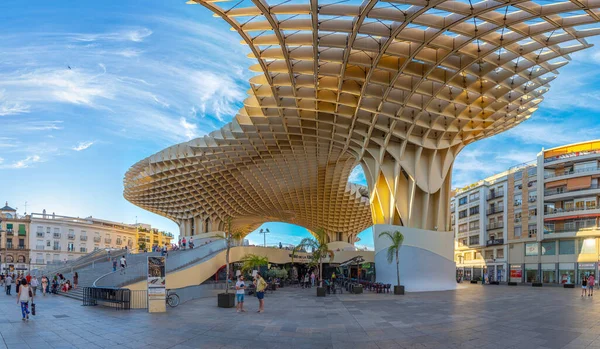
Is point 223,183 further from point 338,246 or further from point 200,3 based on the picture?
point 200,3

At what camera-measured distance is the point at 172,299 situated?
70.5 feet

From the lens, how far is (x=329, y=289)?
3150cm

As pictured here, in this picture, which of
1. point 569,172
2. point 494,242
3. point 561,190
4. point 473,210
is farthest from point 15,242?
point 569,172

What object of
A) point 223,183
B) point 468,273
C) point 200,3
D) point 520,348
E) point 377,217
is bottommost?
point 468,273

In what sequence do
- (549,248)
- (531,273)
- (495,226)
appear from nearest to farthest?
1. (549,248)
2. (531,273)
3. (495,226)

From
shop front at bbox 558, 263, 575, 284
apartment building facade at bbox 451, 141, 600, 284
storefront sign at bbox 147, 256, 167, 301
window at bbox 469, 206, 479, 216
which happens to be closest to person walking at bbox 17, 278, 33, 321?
storefront sign at bbox 147, 256, 167, 301

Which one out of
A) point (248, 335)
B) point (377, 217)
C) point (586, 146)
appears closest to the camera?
point (248, 335)

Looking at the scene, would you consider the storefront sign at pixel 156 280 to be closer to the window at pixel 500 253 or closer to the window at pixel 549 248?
the window at pixel 549 248

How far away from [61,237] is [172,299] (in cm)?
7965

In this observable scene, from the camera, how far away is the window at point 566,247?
55875 mm

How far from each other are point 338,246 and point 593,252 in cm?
4111

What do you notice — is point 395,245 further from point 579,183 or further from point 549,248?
point 549,248

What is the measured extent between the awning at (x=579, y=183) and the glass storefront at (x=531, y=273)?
38.3ft

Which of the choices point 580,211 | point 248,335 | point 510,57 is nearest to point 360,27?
point 510,57
